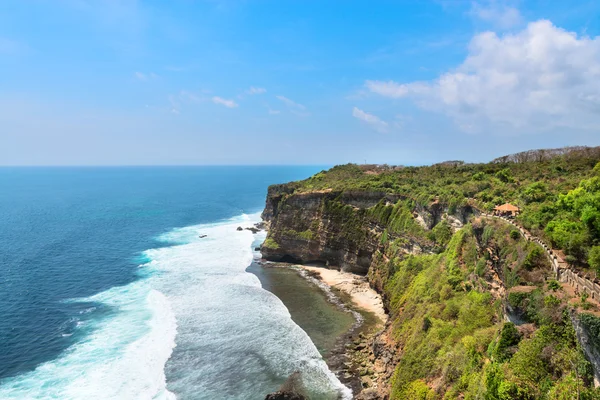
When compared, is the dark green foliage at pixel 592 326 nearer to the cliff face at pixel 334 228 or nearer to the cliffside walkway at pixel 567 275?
the cliffside walkway at pixel 567 275

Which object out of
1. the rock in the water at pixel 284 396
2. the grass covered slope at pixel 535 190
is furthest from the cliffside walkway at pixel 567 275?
the rock in the water at pixel 284 396

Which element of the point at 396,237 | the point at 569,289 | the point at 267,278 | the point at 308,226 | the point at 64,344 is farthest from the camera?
the point at 308,226

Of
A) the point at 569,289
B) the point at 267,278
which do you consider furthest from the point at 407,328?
the point at 267,278

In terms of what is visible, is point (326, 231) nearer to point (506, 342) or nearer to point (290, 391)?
point (290, 391)

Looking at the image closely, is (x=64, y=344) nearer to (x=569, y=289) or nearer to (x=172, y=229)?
(x=569, y=289)

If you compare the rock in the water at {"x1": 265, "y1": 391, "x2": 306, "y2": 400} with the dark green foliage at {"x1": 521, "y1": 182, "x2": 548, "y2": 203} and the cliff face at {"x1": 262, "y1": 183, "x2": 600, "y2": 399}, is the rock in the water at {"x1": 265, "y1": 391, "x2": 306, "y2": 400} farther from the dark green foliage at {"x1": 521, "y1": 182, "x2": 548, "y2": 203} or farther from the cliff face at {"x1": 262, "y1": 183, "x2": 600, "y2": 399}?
the dark green foliage at {"x1": 521, "y1": 182, "x2": 548, "y2": 203}

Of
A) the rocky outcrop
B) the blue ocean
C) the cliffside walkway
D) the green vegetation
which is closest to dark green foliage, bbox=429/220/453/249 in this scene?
the rocky outcrop

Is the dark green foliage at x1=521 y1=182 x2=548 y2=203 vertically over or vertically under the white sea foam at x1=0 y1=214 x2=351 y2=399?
over
